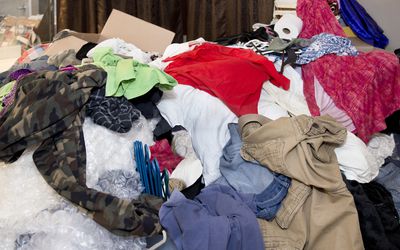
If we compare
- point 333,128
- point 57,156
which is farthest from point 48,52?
point 333,128

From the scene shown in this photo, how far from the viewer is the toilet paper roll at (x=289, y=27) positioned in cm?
183

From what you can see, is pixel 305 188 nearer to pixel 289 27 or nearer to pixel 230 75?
pixel 230 75

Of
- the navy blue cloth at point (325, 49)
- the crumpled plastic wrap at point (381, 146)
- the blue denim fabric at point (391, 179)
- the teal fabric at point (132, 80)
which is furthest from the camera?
the navy blue cloth at point (325, 49)

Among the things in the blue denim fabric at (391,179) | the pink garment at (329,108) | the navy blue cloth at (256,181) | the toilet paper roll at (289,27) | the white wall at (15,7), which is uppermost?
the toilet paper roll at (289,27)

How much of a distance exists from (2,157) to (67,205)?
217mm

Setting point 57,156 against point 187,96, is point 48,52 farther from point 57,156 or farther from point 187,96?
point 57,156

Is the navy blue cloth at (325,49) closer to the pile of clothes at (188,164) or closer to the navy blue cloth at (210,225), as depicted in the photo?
the pile of clothes at (188,164)

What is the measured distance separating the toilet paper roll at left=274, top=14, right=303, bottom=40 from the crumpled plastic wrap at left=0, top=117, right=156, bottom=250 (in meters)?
1.14

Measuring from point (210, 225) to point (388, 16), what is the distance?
1.93 meters

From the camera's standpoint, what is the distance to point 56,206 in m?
0.86

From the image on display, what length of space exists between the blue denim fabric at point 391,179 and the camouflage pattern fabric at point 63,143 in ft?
2.49

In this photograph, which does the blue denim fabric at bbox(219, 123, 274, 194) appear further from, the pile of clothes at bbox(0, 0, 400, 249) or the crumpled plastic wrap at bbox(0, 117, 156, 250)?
the crumpled plastic wrap at bbox(0, 117, 156, 250)

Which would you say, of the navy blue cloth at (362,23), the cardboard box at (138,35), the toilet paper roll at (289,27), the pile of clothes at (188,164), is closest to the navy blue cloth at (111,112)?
the pile of clothes at (188,164)

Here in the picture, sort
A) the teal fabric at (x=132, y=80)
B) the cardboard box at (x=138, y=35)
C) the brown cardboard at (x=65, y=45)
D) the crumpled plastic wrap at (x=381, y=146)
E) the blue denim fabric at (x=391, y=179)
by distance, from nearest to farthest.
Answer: the teal fabric at (x=132, y=80) → the blue denim fabric at (x=391, y=179) → the crumpled plastic wrap at (x=381, y=146) → the brown cardboard at (x=65, y=45) → the cardboard box at (x=138, y=35)
